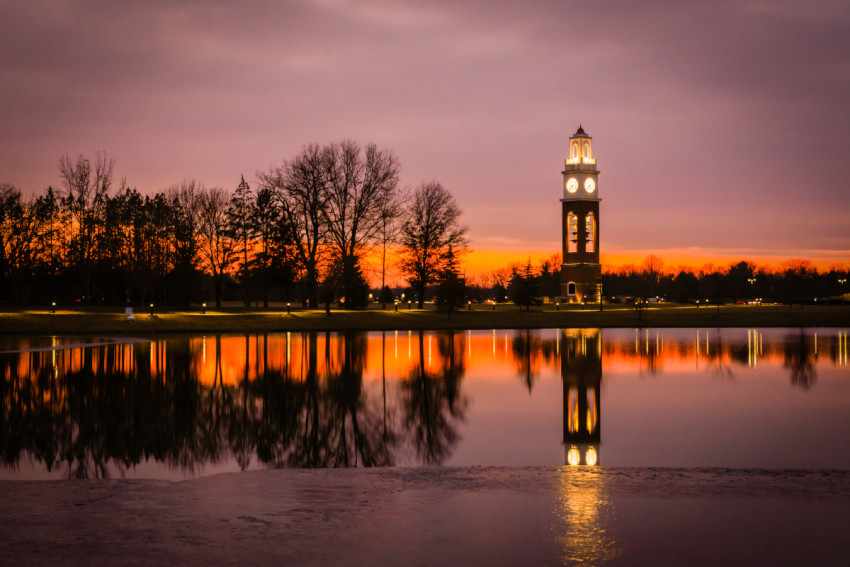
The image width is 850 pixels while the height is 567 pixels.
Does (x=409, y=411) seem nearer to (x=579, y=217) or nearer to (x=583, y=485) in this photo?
(x=583, y=485)

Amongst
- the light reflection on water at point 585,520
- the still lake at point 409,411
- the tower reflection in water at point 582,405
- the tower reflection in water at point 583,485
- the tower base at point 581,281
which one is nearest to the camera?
the light reflection on water at point 585,520

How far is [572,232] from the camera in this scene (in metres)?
119

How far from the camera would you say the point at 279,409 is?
17.6 metres

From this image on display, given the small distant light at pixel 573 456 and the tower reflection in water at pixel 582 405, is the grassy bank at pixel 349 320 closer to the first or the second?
the tower reflection in water at pixel 582 405

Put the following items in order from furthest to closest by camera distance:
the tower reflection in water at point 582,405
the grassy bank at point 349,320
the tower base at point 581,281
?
the tower base at point 581,281 → the grassy bank at point 349,320 → the tower reflection in water at point 582,405

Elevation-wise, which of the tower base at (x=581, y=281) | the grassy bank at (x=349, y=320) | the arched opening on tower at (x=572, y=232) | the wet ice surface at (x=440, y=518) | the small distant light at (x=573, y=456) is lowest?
the small distant light at (x=573, y=456)

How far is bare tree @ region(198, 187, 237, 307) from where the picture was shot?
86.4 metres

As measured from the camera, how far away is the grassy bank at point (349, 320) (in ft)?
163

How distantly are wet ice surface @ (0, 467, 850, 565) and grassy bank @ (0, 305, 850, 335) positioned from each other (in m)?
40.4

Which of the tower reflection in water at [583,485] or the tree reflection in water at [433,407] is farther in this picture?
the tree reflection in water at [433,407]

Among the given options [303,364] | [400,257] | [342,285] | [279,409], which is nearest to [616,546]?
[279,409]

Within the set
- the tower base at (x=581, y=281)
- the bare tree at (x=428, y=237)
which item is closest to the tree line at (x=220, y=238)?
the bare tree at (x=428, y=237)

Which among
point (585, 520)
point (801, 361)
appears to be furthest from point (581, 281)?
point (585, 520)

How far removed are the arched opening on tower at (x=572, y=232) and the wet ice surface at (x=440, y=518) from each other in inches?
4291
